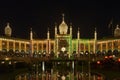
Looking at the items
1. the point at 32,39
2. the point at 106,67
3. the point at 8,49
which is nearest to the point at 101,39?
the point at 32,39

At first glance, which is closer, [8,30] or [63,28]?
[63,28]

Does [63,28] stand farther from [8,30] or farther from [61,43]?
[8,30]

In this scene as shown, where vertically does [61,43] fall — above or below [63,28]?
below

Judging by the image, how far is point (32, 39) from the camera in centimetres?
11438

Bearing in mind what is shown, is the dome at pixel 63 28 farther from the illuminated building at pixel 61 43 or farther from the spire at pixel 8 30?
the spire at pixel 8 30

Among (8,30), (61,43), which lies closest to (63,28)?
(61,43)

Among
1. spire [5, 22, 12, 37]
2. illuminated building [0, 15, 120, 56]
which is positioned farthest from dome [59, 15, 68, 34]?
spire [5, 22, 12, 37]

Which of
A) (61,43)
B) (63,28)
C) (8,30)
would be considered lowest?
(61,43)

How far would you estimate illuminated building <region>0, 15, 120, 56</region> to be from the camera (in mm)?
109000

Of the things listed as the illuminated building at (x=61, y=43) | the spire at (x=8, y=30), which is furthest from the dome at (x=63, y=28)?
the spire at (x=8, y=30)

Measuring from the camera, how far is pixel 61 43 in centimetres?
10975

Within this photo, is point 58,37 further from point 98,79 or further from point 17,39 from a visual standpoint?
point 98,79

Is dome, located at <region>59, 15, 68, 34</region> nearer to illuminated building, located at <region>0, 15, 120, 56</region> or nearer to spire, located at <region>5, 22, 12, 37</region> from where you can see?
illuminated building, located at <region>0, 15, 120, 56</region>

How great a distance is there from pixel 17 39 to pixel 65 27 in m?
→ 15.9
